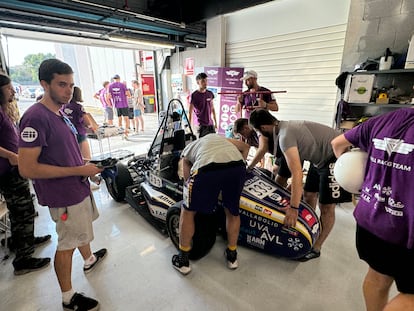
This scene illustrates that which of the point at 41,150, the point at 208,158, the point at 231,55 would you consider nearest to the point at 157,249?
the point at 208,158

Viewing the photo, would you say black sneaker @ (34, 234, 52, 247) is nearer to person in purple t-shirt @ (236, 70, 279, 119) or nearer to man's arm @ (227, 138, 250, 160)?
man's arm @ (227, 138, 250, 160)

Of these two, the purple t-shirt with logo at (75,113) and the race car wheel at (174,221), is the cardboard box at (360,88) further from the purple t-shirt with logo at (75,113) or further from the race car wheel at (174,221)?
the purple t-shirt with logo at (75,113)

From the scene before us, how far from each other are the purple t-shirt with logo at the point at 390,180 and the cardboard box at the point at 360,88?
2.30 metres

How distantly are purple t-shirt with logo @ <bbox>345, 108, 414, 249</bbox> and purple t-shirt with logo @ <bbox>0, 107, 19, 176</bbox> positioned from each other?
7.91 feet

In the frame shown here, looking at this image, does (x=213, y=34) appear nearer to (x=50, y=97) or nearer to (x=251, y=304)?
(x=50, y=97)

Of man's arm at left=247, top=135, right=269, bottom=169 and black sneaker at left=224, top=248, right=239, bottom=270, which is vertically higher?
man's arm at left=247, top=135, right=269, bottom=169

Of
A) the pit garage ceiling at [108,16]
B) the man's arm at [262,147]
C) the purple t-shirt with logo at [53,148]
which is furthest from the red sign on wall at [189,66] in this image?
the purple t-shirt with logo at [53,148]

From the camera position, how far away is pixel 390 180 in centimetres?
93

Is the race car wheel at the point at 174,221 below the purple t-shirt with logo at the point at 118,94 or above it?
below

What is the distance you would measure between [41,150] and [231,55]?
181 inches

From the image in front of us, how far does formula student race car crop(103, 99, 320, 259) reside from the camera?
6.01 feet

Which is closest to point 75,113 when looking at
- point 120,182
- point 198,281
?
point 120,182

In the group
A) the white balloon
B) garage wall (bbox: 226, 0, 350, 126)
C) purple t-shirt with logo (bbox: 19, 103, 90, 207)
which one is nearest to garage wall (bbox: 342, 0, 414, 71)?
garage wall (bbox: 226, 0, 350, 126)

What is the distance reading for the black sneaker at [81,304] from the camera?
1.55 meters
